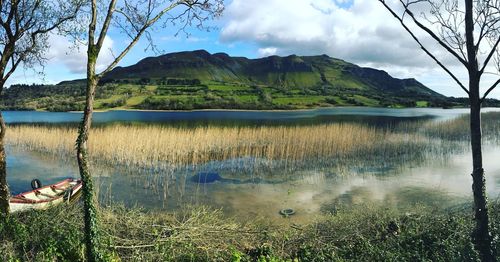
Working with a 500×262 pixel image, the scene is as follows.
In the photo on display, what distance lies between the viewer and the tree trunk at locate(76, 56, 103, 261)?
7.50 meters

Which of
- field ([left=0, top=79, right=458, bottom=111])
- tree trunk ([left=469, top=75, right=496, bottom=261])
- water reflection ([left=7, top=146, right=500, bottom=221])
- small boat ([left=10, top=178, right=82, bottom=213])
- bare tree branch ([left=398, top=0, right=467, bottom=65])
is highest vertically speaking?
field ([left=0, top=79, right=458, bottom=111])

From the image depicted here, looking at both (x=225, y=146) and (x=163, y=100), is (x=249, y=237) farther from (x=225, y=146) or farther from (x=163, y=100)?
(x=163, y=100)

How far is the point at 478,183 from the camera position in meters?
6.79

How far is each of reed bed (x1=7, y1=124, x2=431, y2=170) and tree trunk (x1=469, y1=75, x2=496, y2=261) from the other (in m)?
19.1

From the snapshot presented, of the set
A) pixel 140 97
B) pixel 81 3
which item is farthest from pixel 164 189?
pixel 140 97

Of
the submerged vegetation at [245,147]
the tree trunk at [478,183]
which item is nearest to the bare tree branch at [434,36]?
the tree trunk at [478,183]

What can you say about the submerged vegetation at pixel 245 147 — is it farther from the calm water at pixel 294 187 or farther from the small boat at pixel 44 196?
the small boat at pixel 44 196

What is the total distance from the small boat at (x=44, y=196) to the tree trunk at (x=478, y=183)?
1320 centimetres

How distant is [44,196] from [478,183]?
1687cm

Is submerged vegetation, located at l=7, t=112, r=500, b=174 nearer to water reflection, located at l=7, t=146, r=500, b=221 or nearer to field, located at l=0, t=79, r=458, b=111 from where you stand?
water reflection, located at l=7, t=146, r=500, b=221

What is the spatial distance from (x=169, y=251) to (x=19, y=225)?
13.5ft

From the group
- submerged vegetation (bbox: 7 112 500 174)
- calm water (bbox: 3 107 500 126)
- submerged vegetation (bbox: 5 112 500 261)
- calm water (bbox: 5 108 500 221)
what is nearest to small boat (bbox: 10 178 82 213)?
calm water (bbox: 5 108 500 221)

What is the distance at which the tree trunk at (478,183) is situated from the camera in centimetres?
659

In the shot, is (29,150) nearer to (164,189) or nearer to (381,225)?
(164,189)
